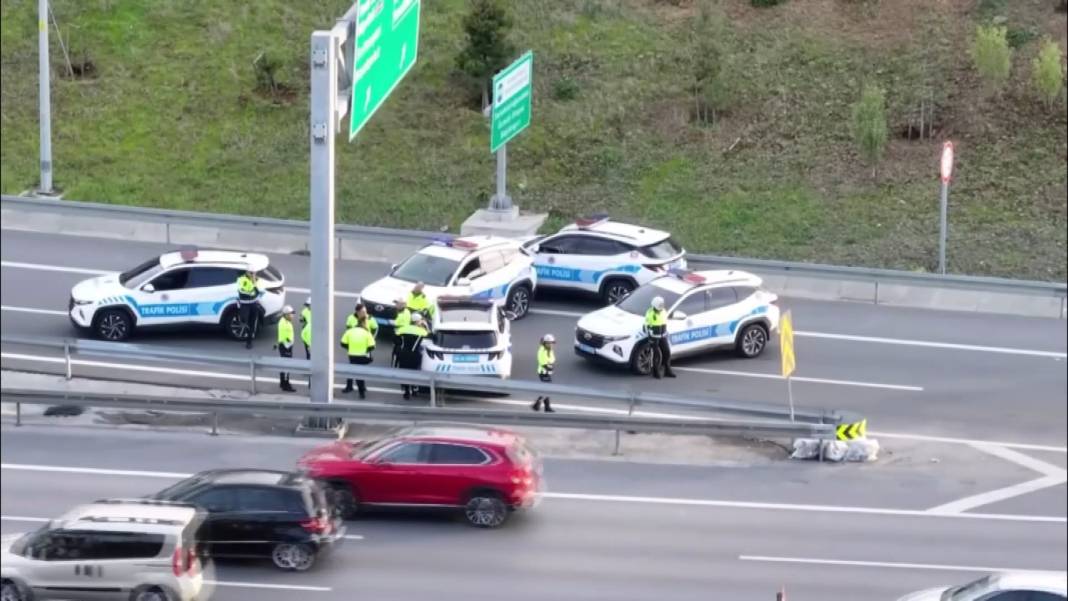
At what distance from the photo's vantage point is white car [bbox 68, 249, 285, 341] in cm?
1095

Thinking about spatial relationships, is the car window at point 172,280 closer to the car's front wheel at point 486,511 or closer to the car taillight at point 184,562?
the car's front wheel at point 486,511

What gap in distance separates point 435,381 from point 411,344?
8.93 ft

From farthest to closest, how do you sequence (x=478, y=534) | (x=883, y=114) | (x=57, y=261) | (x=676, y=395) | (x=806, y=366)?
(x=806, y=366)
(x=676, y=395)
(x=57, y=261)
(x=478, y=534)
(x=883, y=114)

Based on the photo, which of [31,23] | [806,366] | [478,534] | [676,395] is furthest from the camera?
[806,366]

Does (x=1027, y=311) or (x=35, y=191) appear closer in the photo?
(x=35, y=191)

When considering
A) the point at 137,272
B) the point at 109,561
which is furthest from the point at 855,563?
the point at 137,272

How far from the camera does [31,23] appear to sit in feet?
22.4

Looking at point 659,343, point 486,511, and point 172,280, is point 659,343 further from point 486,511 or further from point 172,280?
point 486,511

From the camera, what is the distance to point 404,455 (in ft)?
30.1

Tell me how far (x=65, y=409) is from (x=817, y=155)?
3.77 m

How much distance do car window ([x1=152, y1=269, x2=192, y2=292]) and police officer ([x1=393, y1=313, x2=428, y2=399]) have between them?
176 cm

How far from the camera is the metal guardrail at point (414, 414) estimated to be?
856 cm

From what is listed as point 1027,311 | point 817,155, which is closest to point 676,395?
point 1027,311

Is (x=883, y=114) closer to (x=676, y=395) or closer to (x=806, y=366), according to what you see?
(x=676, y=395)
